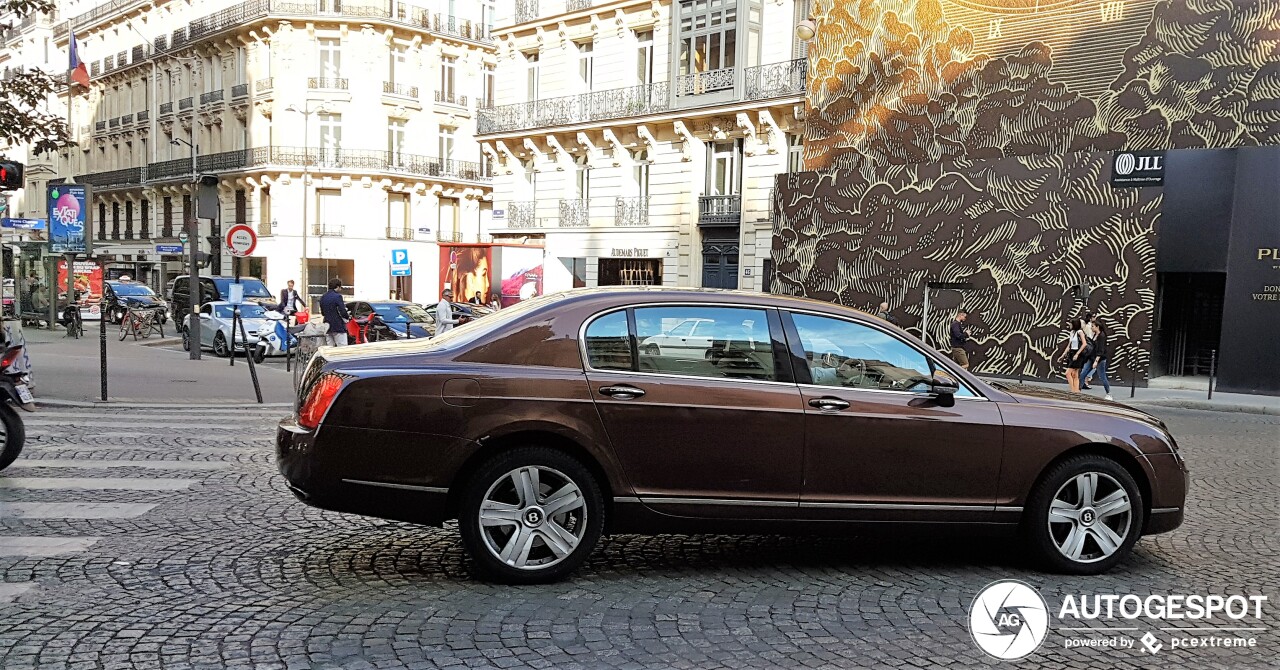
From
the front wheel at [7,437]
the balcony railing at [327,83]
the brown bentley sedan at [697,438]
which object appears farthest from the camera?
the balcony railing at [327,83]

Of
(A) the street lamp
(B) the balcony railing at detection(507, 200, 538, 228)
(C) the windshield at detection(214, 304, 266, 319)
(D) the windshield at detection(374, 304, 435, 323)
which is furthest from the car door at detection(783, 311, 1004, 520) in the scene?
(A) the street lamp

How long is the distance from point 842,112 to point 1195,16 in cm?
873

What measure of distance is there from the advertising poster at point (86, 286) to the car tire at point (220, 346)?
1581cm

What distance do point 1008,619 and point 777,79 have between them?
2638cm

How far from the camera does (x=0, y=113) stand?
15.5 metres

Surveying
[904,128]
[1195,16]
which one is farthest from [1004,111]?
[1195,16]

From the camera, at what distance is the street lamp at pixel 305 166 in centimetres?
4981

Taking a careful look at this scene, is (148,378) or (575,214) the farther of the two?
(575,214)

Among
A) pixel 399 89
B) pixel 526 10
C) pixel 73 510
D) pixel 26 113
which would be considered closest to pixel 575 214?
pixel 526 10

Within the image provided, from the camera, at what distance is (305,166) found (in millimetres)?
49906

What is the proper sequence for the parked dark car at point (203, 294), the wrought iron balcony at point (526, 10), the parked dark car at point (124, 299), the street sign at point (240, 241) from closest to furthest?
the street sign at point (240, 241), the parked dark car at point (203, 294), the parked dark car at point (124, 299), the wrought iron balcony at point (526, 10)

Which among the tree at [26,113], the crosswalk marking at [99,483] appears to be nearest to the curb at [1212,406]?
the crosswalk marking at [99,483]

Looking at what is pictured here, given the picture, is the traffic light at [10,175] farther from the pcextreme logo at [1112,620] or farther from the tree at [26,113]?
the pcextreme logo at [1112,620]

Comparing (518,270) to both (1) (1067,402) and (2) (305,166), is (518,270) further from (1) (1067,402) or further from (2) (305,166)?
(1) (1067,402)
